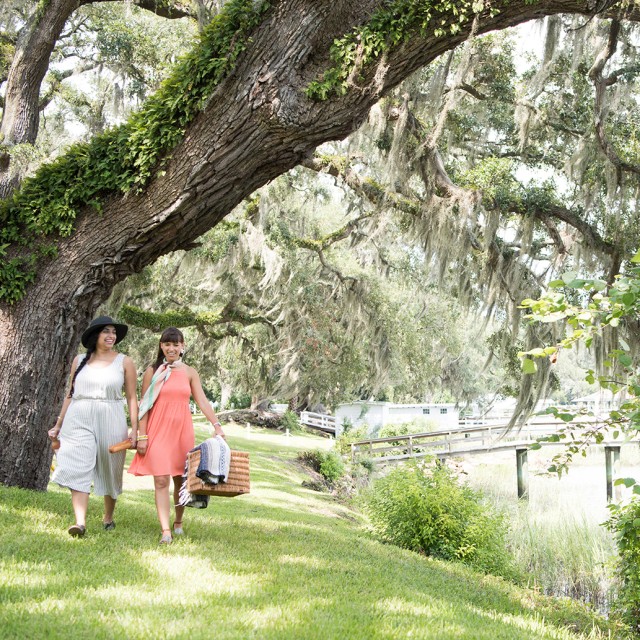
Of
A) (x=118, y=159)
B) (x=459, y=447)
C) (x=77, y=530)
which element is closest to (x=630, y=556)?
(x=77, y=530)

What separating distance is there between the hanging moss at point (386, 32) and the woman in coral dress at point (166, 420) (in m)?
2.11

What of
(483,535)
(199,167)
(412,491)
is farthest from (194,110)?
(483,535)

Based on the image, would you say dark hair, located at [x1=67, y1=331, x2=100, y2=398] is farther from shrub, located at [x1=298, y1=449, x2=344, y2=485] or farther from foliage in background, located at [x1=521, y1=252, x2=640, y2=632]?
shrub, located at [x1=298, y1=449, x2=344, y2=485]

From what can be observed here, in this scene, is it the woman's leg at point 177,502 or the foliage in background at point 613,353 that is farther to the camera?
the woman's leg at point 177,502

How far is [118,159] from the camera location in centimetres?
559

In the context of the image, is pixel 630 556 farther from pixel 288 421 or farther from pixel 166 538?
pixel 288 421

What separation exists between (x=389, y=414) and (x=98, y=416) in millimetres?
33010

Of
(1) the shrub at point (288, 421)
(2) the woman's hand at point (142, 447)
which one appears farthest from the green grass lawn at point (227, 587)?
(1) the shrub at point (288, 421)

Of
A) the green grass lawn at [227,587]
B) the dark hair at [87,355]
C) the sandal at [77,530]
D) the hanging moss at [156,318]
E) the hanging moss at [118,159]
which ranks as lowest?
the green grass lawn at [227,587]

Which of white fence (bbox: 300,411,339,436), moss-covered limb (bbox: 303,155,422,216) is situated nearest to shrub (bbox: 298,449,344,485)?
moss-covered limb (bbox: 303,155,422,216)

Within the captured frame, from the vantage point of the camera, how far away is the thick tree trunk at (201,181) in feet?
16.5

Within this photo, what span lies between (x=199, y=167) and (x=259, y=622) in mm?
3274

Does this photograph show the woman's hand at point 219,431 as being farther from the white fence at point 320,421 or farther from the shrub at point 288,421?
the white fence at point 320,421

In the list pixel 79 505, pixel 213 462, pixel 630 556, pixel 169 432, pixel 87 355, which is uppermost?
pixel 87 355
